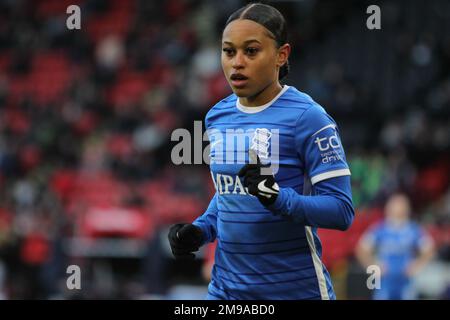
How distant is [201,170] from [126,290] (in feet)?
12.9

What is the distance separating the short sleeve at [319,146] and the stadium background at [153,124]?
627cm

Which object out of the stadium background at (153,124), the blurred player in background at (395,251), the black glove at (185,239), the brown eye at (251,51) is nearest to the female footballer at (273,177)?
the brown eye at (251,51)

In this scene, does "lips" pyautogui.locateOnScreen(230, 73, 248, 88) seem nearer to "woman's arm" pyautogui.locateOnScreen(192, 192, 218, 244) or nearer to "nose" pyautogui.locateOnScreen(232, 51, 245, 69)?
"nose" pyautogui.locateOnScreen(232, 51, 245, 69)

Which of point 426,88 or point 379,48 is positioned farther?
point 379,48

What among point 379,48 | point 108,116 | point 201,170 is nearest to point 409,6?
point 379,48

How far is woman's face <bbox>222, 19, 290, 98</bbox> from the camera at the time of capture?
3805mm

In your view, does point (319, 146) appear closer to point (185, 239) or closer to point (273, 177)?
point (273, 177)

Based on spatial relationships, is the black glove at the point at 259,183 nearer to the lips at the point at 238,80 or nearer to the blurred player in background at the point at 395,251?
the lips at the point at 238,80

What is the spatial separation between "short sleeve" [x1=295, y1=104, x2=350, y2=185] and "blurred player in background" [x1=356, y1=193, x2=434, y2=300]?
22.2 feet

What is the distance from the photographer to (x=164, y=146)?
15.9 meters

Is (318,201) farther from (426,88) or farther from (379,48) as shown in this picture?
(379,48)

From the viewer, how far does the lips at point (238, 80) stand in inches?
151

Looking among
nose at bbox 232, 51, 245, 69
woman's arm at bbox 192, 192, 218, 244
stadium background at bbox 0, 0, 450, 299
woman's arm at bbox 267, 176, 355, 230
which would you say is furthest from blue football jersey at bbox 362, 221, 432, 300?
nose at bbox 232, 51, 245, 69

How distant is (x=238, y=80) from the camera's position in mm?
3848
